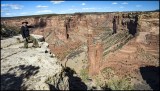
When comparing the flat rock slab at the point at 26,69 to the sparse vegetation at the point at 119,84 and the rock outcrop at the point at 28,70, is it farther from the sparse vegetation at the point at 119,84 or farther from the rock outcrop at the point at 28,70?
the sparse vegetation at the point at 119,84

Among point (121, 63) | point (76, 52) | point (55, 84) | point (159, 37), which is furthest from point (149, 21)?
point (55, 84)

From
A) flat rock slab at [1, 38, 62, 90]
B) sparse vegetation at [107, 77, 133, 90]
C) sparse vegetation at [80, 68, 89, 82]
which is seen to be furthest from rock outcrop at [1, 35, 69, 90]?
sparse vegetation at [80, 68, 89, 82]

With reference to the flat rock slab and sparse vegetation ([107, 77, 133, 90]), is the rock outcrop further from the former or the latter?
sparse vegetation ([107, 77, 133, 90])

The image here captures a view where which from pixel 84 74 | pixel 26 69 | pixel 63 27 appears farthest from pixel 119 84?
pixel 63 27

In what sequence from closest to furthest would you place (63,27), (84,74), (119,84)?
(119,84) → (84,74) → (63,27)

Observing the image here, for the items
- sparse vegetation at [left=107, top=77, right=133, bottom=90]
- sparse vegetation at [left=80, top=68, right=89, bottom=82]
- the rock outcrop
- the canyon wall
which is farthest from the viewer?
the canyon wall

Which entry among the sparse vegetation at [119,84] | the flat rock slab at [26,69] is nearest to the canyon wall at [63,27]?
the sparse vegetation at [119,84]

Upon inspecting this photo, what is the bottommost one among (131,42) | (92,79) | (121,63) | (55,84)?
(92,79)

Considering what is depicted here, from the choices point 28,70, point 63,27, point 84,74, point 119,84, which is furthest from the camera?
point 63,27

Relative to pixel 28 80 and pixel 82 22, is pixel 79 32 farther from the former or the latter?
pixel 28 80

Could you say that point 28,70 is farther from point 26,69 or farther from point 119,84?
point 119,84

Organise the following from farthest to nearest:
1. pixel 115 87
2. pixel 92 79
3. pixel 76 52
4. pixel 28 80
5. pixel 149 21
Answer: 1. pixel 76 52
2. pixel 149 21
3. pixel 92 79
4. pixel 115 87
5. pixel 28 80
